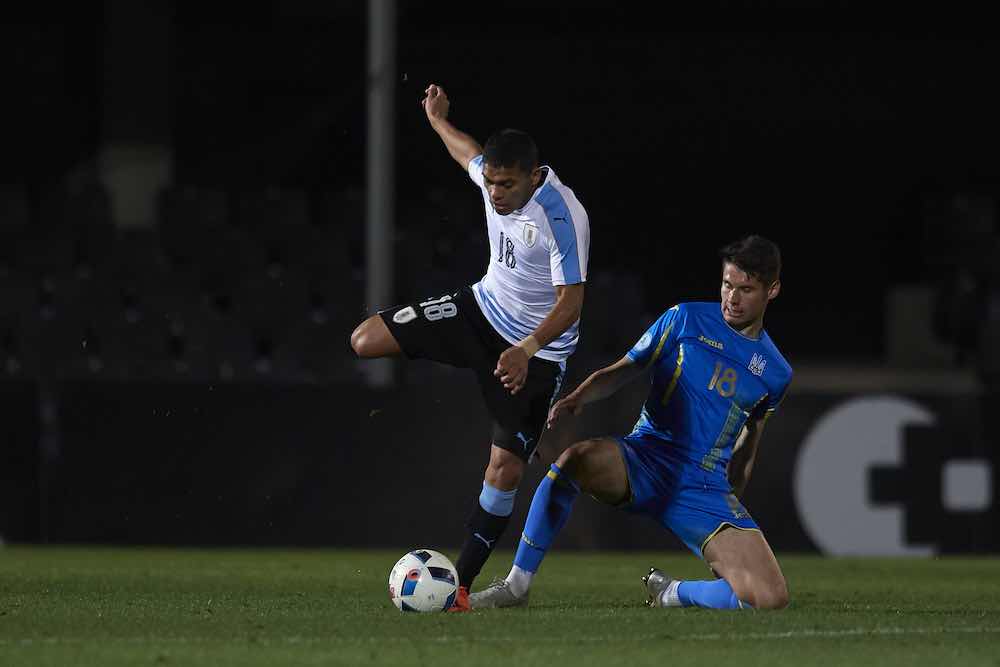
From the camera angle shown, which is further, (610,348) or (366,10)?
(366,10)

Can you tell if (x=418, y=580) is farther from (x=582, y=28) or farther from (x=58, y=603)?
(x=582, y=28)

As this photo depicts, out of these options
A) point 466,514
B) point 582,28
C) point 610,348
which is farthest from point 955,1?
point 466,514

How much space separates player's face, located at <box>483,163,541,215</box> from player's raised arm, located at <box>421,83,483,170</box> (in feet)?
2.19

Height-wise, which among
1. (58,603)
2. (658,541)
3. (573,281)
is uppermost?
(573,281)

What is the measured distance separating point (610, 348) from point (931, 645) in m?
7.11

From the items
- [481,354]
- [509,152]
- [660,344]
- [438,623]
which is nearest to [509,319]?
[481,354]

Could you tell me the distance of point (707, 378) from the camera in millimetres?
6895

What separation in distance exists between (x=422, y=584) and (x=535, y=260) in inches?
57.9

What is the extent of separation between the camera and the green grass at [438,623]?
211 inches

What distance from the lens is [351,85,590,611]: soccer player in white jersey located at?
681cm

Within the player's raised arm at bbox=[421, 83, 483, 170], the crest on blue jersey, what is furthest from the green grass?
the player's raised arm at bbox=[421, 83, 483, 170]

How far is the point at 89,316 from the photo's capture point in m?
12.5

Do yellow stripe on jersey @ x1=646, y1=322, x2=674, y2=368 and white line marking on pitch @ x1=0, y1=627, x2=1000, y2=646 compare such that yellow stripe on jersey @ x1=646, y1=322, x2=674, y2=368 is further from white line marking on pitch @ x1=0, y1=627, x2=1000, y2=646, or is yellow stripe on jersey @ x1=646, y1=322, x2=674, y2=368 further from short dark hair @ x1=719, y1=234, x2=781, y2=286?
white line marking on pitch @ x1=0, y1=627, x2=1000, y2=646

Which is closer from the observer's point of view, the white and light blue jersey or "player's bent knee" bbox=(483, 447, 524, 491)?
the white and light blue jersey
